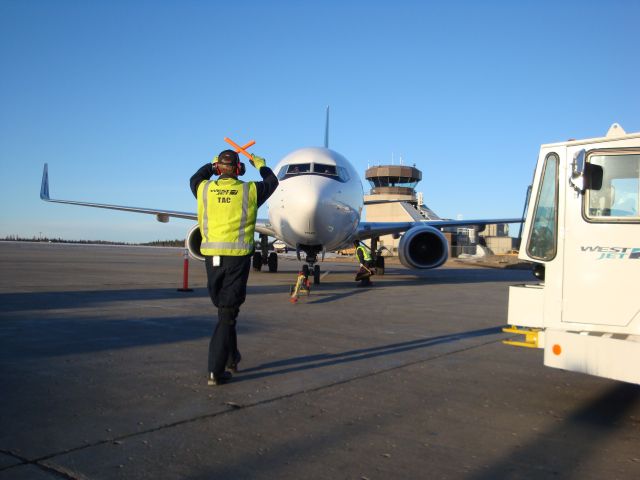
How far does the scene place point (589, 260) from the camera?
3.87m

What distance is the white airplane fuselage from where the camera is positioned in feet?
40.1

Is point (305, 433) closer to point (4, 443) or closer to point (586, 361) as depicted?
point (4, 443)

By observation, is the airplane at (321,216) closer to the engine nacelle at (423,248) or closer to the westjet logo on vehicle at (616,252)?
the engine nacelle at (423,248)

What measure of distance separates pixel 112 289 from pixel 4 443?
29.1ft

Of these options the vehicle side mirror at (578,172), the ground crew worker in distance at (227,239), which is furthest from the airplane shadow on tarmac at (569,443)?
the ground crew worker in distance at (227,239)

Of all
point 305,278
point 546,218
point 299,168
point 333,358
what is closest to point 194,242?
point 299,168

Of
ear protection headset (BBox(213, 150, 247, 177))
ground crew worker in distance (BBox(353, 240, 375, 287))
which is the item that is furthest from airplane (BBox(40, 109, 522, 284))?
ear protection headset (BBox(213, 150, 247, 177))

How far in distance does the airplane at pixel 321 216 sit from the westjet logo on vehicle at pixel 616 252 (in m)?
7.33

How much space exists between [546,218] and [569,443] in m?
1.71

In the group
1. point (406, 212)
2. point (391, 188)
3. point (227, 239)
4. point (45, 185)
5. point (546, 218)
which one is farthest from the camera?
point (391, 188)

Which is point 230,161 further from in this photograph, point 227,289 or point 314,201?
point 314,201

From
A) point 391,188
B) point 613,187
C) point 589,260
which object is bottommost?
point 589,260

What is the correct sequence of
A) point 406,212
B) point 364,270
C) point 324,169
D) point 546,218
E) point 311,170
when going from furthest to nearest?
point 406,212 < point 364,270 < point 324,169 < point 311,170 < point 546,218

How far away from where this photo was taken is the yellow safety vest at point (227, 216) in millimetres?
4457
